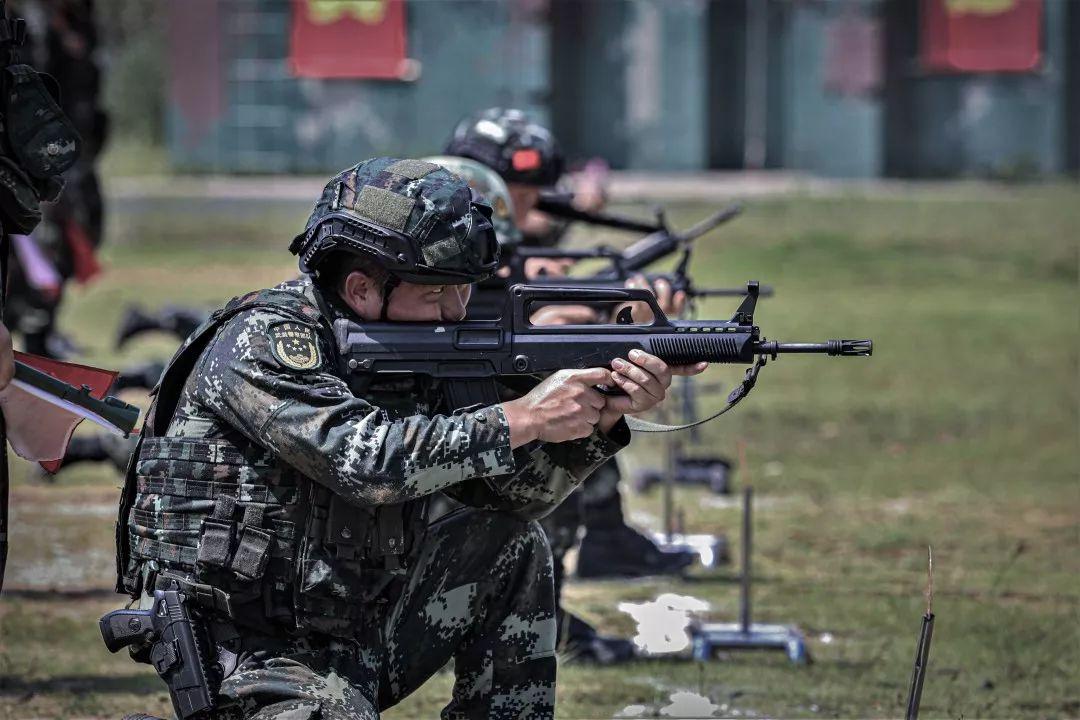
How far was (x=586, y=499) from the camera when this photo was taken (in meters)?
7.33

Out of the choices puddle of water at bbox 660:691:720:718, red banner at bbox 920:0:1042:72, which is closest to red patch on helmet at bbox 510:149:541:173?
puddle of water at bbox 660:691:720:718

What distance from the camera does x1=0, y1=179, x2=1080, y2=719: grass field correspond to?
5.82 metres

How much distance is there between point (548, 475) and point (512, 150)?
116 inches

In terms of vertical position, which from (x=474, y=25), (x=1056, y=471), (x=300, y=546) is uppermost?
(x=474, y=25)

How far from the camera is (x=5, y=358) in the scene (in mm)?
3918

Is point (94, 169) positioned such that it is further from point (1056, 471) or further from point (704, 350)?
point (704, 350)

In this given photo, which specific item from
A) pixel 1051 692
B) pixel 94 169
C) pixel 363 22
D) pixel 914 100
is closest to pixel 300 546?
pixel 1051 692

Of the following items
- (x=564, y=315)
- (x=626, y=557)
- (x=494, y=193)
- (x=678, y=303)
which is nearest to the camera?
(x=564, y=315)

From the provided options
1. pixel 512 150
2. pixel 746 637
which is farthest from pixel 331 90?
pixel 746 637

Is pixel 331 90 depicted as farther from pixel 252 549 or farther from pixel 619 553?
pixel 252 549

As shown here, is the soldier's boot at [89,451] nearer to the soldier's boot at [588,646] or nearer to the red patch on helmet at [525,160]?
the red patch on helmet at [525,160]

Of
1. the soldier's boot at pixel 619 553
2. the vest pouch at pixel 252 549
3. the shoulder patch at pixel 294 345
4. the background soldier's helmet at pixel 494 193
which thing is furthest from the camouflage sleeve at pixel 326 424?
the soldier's boot at pixel 619 553

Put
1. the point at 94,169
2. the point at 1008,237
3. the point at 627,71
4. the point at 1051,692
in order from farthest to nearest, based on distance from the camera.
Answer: the point at 627,71
the point at 1008,237
the point at 94,169
the point at 1051,692

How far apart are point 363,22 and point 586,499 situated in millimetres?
19575
